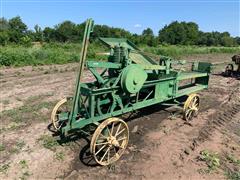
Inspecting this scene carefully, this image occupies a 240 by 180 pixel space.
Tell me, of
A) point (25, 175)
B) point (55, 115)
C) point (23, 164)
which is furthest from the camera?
point (55, 115)

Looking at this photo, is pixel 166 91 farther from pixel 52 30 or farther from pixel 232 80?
pixel 52 30

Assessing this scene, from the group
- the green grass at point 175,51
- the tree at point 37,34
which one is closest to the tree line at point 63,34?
the tree at point 37,34

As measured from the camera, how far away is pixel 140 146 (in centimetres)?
580

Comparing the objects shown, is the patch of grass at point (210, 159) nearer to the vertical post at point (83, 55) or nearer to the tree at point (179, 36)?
the vertical post at point (83, 55)

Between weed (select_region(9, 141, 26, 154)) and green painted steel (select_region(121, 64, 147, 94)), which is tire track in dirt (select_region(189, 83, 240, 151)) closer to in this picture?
green painted steel (select_region(121, 64, 147, 94))

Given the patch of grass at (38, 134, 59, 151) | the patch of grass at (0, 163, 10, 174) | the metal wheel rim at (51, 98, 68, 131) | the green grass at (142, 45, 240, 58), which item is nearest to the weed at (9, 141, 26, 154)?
the patch of grass at (38, 134, 59, 151)

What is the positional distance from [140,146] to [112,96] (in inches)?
45.9

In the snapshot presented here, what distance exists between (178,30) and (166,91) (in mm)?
68942

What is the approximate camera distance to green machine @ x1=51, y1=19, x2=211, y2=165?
16.8 ft

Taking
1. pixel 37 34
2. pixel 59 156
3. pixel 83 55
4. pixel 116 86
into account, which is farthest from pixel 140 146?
pixel 37 34

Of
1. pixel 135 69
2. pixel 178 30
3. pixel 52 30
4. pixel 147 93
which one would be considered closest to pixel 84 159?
pixel 135 69

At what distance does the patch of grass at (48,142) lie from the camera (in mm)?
5605

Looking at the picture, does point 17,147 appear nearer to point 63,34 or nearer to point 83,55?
point 83,55

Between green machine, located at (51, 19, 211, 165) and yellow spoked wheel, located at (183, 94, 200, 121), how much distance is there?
26 mm
